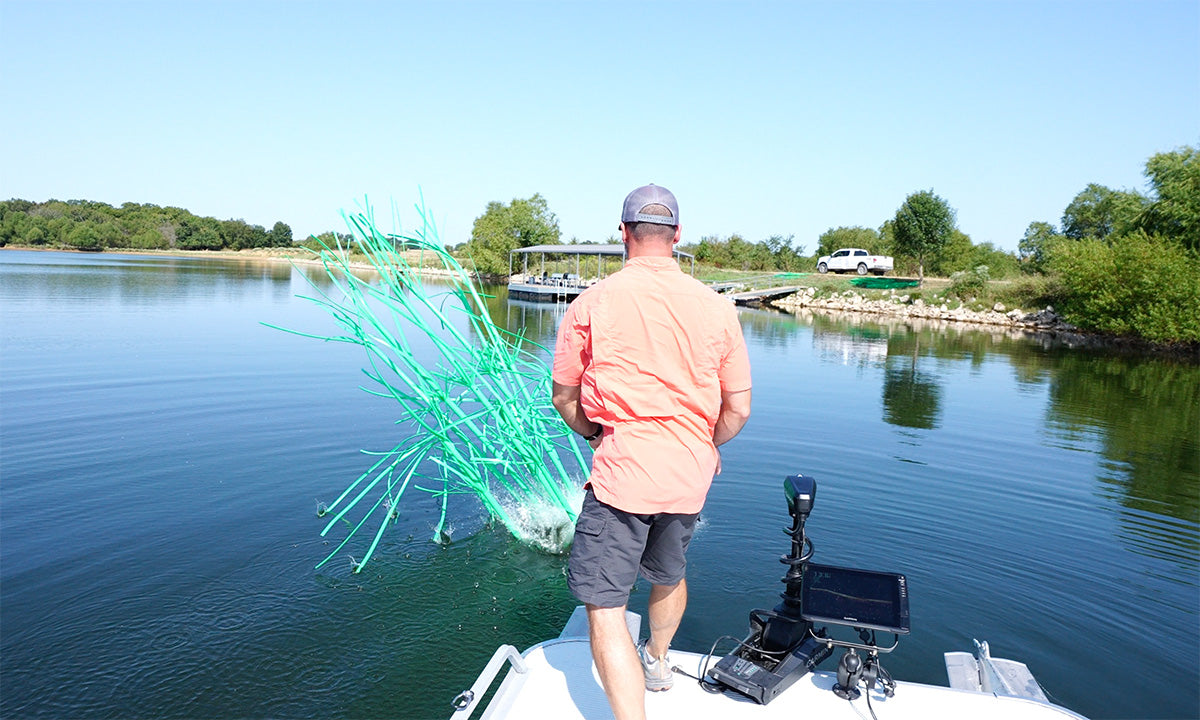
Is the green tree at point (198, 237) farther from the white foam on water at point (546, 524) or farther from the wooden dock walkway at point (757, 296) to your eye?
the white foam on water at point (546, 524)

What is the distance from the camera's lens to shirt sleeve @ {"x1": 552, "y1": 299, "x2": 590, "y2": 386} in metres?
2.90

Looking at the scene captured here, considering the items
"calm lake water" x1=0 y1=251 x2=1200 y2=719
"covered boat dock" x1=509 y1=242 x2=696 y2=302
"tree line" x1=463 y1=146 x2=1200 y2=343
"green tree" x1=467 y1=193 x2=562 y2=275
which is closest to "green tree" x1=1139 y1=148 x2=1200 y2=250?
"tree line" x1=463 y1=146 x2=1200 y2=343

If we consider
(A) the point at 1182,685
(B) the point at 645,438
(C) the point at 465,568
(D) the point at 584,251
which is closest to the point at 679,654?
(B) the point at 645,438

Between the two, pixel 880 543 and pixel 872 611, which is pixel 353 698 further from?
pixel 880 543

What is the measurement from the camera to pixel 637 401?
285cm

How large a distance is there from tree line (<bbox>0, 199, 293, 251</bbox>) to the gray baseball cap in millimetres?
110593

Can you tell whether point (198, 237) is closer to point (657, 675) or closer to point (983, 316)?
point (983, 316)

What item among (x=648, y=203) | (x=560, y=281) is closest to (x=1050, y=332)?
(x=560, y=281)

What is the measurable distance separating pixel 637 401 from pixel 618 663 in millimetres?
965

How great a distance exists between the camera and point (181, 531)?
20.2ft

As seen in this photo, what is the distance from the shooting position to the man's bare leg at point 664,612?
3.29m

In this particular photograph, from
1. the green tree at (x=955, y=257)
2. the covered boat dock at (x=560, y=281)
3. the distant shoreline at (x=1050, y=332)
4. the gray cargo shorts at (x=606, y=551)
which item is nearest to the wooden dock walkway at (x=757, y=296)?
the distant shoreline at (x=1050, y=332)

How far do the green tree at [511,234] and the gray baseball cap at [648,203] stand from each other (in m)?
62.3

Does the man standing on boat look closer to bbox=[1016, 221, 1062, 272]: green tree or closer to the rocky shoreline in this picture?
the rocky shoreline
